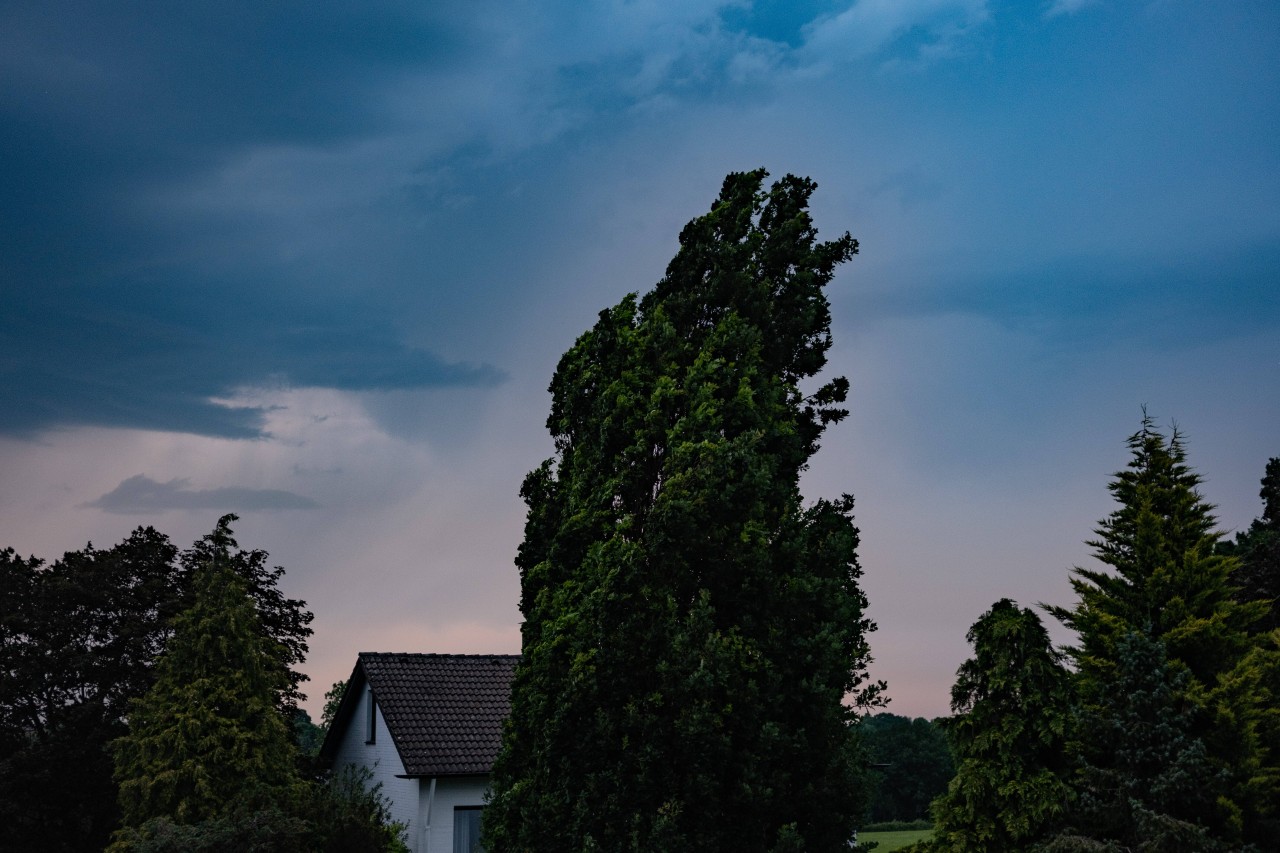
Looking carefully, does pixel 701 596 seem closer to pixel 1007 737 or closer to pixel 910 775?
pixel 1007 737

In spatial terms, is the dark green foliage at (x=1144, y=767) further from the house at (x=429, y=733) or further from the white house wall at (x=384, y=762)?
the white house wall at (x=384, y=762)

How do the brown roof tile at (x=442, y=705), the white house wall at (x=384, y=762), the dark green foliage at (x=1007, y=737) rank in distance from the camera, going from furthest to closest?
1. the brown roof tile at (x=442, y=705)
2. the white house wall at (x=384, y=762)
3. the dark green foliage at (x=1007, y=737)

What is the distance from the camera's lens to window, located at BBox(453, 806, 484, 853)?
82.7ft

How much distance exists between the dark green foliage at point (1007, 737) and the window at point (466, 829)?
1300 centimetres

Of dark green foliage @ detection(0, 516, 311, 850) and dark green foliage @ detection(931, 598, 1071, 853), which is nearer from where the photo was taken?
dark green foliage @ detection(931, 598, 1071, 853)

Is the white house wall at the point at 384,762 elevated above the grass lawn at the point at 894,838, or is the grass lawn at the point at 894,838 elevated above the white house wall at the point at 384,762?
the white house wall at the point at 384,762

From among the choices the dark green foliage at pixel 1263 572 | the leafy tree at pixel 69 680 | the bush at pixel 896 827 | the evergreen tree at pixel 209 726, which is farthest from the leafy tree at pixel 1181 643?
the bush at pixel 896 827

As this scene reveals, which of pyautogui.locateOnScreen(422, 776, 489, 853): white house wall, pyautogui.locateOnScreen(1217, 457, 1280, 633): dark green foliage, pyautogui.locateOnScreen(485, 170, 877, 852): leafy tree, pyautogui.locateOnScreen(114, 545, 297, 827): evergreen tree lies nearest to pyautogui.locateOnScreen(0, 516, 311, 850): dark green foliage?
pyautogui.locateOnScreen(114, 545, 297, 827): evergreen tree

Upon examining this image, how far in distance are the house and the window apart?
2 cm

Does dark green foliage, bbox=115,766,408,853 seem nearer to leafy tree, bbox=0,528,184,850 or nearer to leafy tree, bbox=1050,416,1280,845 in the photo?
leafy tree, bbox=0,528,184,850

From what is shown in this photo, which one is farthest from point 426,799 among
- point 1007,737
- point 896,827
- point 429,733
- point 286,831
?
point 896,827

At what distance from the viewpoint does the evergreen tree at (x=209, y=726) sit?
778 inches

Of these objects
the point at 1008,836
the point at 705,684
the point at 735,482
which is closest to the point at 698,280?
the point at 735,482

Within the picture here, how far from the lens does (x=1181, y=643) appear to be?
18.6 meters
